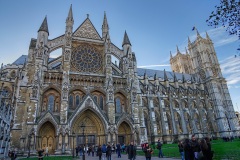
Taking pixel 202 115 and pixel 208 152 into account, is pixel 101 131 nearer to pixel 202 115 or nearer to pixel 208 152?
pixel 208 152

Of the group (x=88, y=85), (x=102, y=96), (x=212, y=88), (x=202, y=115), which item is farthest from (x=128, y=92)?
(x=212, y=88)

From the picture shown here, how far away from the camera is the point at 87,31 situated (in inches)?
1287

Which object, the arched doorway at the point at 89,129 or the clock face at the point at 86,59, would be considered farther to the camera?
the clock face at the point at 86,59

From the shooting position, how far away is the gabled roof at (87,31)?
105ft

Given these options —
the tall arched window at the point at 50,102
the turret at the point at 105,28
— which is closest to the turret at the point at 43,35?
the tall arched window at the point at 50,102

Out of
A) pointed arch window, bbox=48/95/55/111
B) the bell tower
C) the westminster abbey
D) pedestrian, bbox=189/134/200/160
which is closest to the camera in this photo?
pedestrian, bbox=189/134/200/160

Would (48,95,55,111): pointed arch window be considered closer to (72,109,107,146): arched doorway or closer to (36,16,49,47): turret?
(72,109,107,146): arched doorway

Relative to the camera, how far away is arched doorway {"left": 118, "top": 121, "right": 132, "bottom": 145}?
27.7 m

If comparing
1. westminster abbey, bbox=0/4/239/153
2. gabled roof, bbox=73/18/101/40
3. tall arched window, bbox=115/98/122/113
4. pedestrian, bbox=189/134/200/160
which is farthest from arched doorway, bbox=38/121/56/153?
pedestrian, bbox=189/134/200/160

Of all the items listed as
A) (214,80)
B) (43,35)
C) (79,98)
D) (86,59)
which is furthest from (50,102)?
(214,80)

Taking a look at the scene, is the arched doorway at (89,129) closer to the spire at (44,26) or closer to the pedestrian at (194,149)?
the spire at (44,26)

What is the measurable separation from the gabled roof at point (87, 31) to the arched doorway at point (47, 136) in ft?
51.5

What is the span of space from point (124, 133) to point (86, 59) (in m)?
13.5

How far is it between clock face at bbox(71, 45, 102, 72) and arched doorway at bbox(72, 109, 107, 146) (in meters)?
7.39
